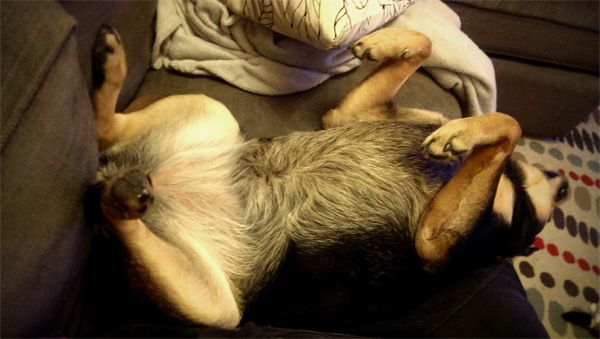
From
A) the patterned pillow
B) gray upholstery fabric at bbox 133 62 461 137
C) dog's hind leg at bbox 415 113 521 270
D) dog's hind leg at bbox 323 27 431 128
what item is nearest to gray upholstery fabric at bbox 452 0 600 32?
gray upholstery fabric at bbox 133 62 461 137

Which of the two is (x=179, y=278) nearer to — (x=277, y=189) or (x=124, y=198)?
(x=124, y=198)

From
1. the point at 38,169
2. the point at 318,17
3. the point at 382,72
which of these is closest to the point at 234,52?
the point at 318,17

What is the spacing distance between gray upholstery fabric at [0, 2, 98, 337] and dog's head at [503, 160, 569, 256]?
1.22 m

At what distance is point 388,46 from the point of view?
1405mm

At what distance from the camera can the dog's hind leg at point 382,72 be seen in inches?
55.5

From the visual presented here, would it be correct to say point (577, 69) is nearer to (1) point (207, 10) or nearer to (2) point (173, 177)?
(1) point (207, 10)

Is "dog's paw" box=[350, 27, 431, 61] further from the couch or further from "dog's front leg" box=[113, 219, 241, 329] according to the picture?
"dog's front leg" box=[113, 219, 241, 329]

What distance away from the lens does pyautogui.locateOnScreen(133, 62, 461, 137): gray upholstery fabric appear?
1.42 m

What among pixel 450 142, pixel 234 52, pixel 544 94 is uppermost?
pixel 234 52

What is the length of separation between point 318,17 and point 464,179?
1.98 feet

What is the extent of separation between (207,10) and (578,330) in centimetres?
203

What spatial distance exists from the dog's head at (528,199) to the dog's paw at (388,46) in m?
0.49

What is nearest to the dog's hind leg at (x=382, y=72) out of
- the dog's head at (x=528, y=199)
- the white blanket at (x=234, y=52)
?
the white blanket at (x=234, y=52)

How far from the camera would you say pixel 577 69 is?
2.22 meters
